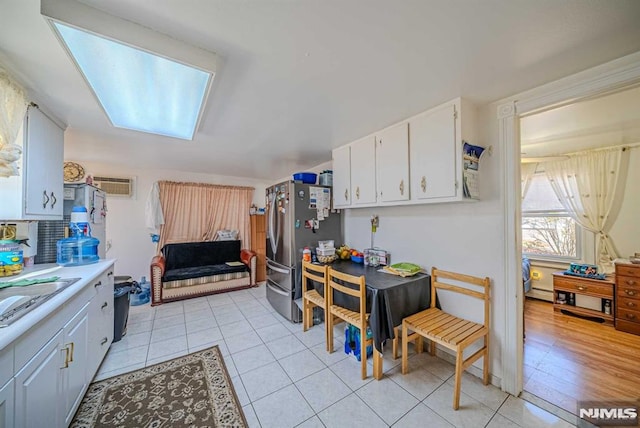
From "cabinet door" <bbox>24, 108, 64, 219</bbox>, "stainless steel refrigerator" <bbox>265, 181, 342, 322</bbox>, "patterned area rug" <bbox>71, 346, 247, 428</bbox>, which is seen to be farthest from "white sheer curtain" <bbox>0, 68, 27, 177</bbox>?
"stainless steel refrigerator" <bbox>265, 181, 342, 322</bbox>

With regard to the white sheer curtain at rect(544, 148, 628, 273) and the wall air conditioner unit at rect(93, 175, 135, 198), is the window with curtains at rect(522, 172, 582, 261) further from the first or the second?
the wall air conditioner unit at rect(93, 175, 135, 198)

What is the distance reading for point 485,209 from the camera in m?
1.84

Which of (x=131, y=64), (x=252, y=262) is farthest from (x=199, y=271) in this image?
(x=131, y=64)

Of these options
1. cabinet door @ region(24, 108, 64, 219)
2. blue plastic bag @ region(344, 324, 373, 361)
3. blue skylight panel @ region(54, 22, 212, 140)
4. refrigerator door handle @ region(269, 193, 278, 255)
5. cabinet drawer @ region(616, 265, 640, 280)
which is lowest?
blue plastic bag @ region(344, 324, 373, 361)

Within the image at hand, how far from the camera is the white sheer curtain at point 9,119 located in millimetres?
1336

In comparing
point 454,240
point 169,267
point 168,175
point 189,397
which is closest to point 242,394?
point 189,397

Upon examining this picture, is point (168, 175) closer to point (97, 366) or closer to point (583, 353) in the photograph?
point (97, 366)

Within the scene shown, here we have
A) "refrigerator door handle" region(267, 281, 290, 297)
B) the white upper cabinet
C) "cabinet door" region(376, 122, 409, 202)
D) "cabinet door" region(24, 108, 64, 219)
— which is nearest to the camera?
"cabinet door" region(24, 108, 64, 219)

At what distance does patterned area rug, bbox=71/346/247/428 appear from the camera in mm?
1475

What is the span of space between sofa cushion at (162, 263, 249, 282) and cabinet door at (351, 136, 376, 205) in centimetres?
267

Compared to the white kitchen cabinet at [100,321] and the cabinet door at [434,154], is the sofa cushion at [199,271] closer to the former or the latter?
the white kitchen cabinet at [100,321]

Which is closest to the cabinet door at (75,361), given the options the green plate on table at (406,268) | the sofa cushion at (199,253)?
the green plate on table at (406,268)

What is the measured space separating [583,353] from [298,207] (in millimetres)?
3238

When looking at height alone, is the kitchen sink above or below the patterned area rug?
above
